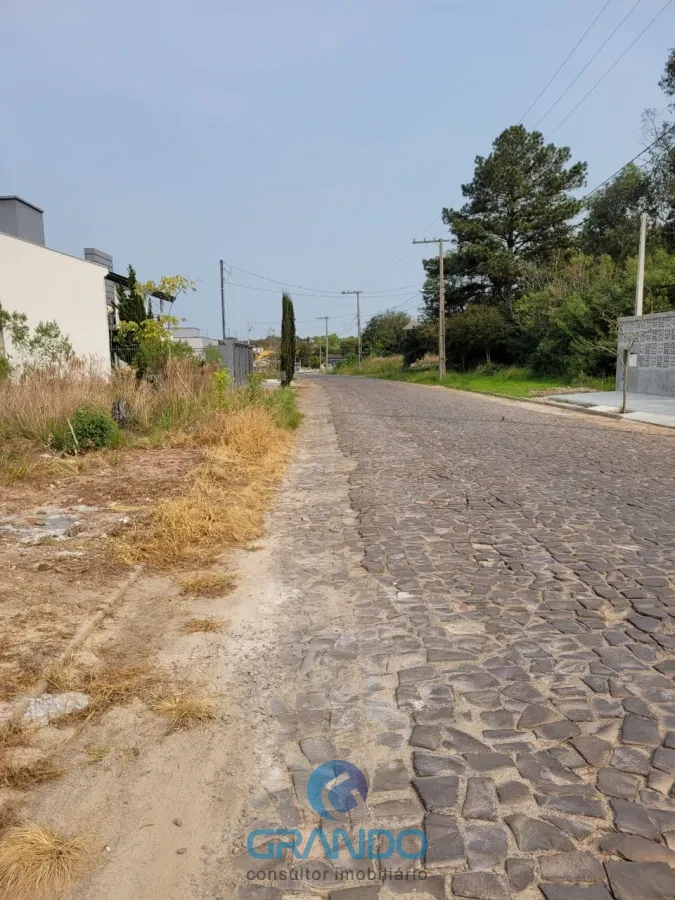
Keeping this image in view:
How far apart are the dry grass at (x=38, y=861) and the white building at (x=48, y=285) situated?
20.5m

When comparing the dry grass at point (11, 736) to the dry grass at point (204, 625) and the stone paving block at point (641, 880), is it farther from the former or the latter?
the stone paving block at point (641, 880)

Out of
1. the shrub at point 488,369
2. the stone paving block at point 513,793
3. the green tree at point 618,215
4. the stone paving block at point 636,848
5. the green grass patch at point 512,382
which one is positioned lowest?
the stone paving block at point 636,848

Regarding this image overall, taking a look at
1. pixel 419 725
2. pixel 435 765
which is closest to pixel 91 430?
pixel 419 725

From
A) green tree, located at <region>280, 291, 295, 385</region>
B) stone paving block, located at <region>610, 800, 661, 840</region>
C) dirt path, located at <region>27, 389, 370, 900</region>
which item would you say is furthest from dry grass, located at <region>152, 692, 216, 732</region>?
green tree, located at <region>280, 291, 295, 385</region>

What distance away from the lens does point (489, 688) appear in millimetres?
3176

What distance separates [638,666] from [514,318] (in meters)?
38.9

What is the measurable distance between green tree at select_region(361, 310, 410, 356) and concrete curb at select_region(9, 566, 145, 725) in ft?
238

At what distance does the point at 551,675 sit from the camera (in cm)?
328

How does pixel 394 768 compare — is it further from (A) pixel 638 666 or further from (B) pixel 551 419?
(B) pixel 551 419

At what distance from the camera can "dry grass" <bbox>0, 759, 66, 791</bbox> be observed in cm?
251

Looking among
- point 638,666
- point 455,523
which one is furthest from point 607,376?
point 638,666

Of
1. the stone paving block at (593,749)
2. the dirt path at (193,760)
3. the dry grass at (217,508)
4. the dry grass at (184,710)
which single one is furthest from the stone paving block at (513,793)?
the dry grass at (217,508)

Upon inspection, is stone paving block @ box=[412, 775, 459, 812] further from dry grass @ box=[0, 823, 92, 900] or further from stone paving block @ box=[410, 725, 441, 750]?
dry grass @ box=[0, 823, 92, 900]

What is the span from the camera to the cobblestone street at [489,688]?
213 centimetres
